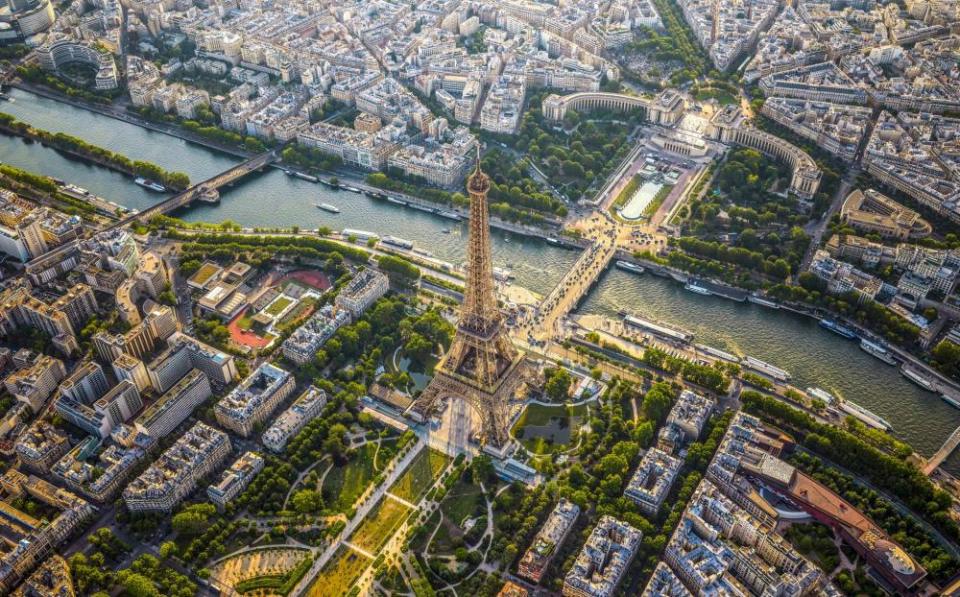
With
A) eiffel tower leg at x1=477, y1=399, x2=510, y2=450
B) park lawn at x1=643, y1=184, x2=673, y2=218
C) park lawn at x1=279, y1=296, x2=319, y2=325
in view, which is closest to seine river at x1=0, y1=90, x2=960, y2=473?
park lawn at x1=643, y1=184, x2=673, y2=218

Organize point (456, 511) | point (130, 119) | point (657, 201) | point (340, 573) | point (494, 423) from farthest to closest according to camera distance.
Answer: point (130, 119)
point (657, 201)
point (494, 423)
point (456, 511)
point (340, 573)

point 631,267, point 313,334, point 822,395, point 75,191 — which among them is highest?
point 631,267

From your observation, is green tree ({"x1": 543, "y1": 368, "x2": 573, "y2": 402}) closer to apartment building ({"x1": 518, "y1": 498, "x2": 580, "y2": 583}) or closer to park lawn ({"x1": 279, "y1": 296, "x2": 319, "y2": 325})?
apartment building ({"x1": 518, "y1": 498, "x2": 580, "y2": 583})

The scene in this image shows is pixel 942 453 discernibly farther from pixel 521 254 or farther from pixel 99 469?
pixel 99 469

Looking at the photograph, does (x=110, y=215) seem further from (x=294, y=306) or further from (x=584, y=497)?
(x=584, y=497)

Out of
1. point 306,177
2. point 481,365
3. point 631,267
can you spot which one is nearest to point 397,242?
point 306,177

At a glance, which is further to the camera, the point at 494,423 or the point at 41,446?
the point at 494,423

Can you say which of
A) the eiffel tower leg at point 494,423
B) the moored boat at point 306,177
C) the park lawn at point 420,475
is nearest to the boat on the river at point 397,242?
the moored boat at point 306,177
